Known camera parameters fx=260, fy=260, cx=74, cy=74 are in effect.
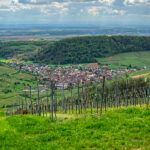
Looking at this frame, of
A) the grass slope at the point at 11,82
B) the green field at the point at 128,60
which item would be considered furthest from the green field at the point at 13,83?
the green field at the point at 128,60

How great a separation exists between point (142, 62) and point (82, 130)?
13971 cm

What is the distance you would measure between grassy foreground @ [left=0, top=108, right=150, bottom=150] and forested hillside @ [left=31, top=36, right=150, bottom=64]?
14969 centimetres

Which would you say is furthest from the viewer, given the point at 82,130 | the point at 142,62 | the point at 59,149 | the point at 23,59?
the point at 23,59

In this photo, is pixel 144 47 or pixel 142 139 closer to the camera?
pixel 142 139

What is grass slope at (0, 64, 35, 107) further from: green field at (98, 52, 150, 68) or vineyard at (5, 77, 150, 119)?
green field at (98, 52, 150, 68)

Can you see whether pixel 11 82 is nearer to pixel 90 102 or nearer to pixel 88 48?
pixel 90 102

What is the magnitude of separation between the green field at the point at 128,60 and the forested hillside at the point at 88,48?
6.82 meters

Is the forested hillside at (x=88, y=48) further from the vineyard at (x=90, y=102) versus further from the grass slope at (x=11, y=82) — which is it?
the vineyard at (x=90, y=102)

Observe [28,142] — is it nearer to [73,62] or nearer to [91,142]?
[91,142]

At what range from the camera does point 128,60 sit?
6004 inches

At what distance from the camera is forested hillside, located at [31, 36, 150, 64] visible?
565ft

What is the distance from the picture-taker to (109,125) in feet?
38.9

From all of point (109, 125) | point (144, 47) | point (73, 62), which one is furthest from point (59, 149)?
point (144, 47)

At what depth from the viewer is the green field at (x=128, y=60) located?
142m
